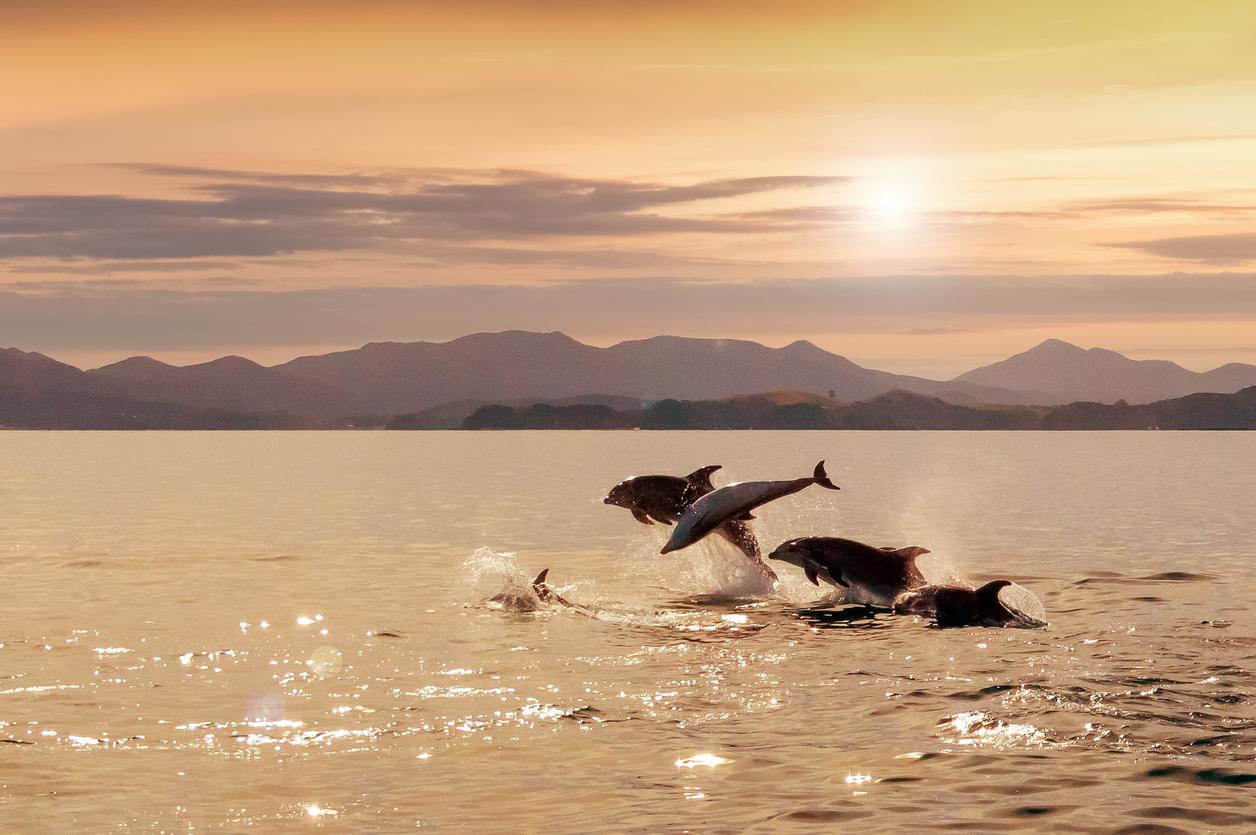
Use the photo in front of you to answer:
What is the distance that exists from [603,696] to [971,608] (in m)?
10.3

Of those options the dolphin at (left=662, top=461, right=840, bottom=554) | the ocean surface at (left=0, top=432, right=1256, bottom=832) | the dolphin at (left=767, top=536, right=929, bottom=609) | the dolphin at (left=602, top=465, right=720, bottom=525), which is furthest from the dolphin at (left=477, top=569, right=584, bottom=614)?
the dolphin at (left=767, top=536, right=929, bottom=609)

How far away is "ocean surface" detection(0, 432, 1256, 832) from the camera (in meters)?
14.3

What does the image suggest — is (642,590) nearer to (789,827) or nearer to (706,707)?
(706,707)

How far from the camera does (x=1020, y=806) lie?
14.0 metres

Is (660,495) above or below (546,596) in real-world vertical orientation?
above

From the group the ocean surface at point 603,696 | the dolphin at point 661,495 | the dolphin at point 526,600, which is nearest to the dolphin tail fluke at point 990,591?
the ocean surface at point 603,696

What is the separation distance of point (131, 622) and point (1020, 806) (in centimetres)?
1986

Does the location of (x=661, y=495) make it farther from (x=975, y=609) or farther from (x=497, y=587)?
(x=975, y=609)

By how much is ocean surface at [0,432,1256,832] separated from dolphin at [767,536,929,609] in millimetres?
1005

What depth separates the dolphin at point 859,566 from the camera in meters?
30.7

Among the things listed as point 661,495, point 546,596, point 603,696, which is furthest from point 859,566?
point 603,696

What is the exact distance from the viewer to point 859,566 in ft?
103

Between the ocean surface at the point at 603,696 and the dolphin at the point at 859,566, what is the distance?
1.01m

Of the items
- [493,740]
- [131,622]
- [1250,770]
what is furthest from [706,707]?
[131,622]
